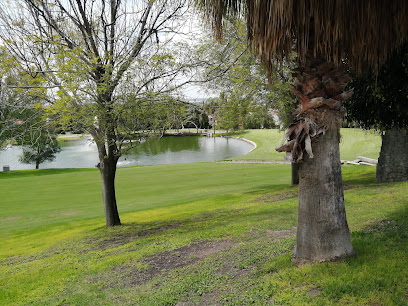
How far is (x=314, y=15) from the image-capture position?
4164mm

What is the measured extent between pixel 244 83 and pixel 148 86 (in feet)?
15.7

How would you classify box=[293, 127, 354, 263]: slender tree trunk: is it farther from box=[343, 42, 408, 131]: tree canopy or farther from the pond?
the pond

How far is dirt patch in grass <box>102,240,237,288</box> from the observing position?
5.80 metres

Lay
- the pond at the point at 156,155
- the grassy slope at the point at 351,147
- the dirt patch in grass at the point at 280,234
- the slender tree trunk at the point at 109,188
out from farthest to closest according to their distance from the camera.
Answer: the pond at the point at 156,155, the grassy slope at the point at 351,147, the slender tree trunk at the point at 109,188, the dirt patch in grass at the point at 280,234

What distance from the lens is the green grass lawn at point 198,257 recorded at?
430 centimetres

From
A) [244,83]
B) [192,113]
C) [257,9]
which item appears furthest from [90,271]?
[244,83]

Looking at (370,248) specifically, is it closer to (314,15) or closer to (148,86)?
(314,15)

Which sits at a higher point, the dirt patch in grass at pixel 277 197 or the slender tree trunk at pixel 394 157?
the slender tree trunk at pixel 394 157

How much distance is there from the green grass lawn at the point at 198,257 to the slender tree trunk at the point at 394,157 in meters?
1.65

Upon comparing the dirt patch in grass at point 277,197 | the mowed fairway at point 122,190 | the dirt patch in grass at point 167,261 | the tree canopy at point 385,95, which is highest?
the tree canopy at point 385,95

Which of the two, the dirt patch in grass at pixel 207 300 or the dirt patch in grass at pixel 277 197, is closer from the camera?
the dirt patch in grass at pixel 207 300

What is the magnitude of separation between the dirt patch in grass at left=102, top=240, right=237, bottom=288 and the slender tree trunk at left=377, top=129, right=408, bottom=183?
906 centimetres

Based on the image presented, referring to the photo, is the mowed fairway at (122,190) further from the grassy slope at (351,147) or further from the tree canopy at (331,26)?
the tree canopy at (331,26)

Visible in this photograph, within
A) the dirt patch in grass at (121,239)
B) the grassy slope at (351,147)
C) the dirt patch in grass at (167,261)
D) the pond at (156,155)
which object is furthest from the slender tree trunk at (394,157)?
the pond at (156,155)
